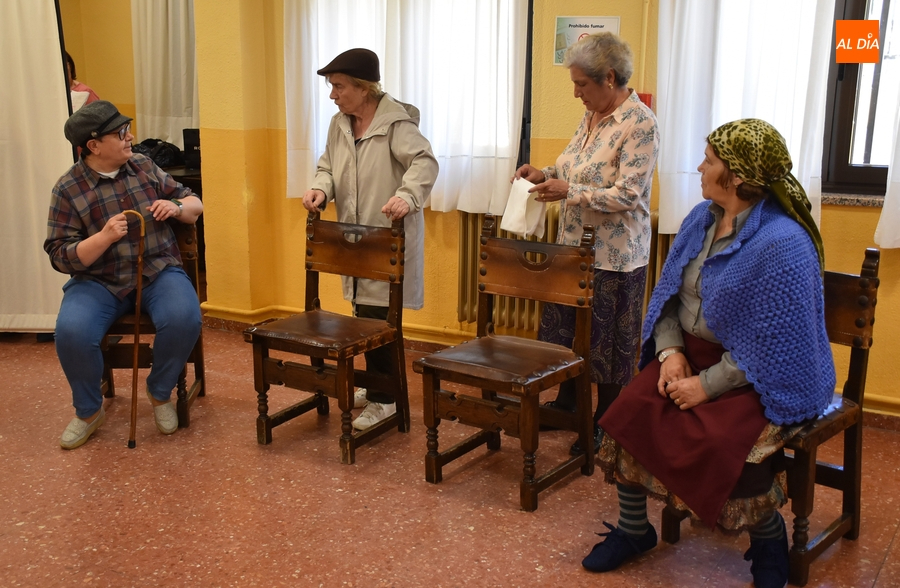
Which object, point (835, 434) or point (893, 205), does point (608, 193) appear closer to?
point (835, 434)

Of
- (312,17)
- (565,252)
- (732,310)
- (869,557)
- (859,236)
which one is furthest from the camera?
(312,17)

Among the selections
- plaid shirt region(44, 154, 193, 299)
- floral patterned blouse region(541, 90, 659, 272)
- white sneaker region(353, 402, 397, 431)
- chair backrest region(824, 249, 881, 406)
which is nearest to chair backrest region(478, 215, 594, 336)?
floral patterned blouse region(541, 90, 659, 272)

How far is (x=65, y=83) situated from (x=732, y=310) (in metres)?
3.65

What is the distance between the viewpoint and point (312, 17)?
169 inches

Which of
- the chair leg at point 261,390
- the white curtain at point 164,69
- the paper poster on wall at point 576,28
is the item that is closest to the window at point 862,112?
the paper poster on wall at point 576,28

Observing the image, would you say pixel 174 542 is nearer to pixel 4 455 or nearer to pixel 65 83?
pixel 4 455

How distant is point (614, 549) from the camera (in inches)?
94.7

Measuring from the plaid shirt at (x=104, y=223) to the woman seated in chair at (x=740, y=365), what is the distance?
1983 millimetres

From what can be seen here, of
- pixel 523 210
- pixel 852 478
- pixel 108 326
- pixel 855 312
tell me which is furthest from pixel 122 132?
pixel 852 478

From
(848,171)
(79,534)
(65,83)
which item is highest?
(65,83)

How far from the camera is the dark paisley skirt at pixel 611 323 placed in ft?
10.1

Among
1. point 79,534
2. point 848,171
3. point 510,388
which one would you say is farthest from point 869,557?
point 79,534

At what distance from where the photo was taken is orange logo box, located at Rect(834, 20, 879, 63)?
10.8 feet

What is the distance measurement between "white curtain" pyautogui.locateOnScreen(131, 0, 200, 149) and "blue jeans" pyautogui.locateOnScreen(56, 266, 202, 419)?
2993 millimetres
